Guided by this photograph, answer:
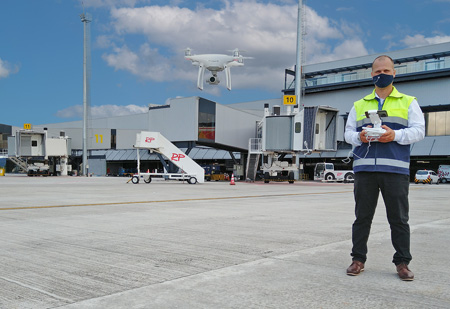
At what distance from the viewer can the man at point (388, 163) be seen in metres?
4.38

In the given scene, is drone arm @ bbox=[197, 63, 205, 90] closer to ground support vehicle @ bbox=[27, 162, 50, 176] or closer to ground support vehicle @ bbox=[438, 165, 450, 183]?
ground support vehicle @ bbox=[27, 162, 50, 176]

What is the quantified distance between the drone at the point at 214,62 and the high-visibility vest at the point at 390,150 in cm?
3643

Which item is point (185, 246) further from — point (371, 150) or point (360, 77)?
point (360, 77)

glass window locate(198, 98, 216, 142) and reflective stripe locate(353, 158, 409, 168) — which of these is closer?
reflective stripe locate(353, 158, 409, 168)

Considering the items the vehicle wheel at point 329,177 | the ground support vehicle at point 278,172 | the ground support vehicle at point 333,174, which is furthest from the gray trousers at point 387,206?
the vehicle wheel at point 329,177

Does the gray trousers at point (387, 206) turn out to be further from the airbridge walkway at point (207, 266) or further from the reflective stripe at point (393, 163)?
the airbridge walkway at point (207, 266)

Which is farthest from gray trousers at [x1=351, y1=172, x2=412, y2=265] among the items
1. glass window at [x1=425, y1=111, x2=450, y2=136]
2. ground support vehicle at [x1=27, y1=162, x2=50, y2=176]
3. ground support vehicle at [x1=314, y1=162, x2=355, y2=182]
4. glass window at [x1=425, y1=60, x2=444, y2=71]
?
ground support vehicle at [x1=27, y1=162, x2=50, y2=176]

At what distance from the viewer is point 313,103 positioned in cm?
6178

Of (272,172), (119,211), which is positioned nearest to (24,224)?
(119,211)

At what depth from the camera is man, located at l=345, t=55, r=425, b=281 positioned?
14.4ft

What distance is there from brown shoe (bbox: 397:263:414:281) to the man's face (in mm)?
1998

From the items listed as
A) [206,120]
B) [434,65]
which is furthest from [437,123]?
[206,120]

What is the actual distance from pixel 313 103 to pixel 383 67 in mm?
58631

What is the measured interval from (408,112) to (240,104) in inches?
2792
